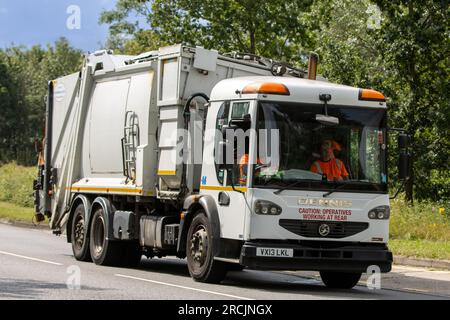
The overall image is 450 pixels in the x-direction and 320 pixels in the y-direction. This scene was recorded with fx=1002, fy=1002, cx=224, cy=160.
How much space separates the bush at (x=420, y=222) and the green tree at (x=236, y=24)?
13.1 metres

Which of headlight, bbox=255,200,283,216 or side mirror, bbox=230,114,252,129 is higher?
side mirror, bbox=230,114,252,129

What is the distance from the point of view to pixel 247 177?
13484mm

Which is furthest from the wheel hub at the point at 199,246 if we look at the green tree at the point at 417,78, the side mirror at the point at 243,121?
the green tree at the point at 417,78

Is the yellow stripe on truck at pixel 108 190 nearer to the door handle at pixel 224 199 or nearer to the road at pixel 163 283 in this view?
the road at pixel 163 283

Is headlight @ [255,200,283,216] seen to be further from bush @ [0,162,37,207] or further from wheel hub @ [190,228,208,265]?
bush @ [0,162,37,207]

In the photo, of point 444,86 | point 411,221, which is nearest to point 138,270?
point 411,221

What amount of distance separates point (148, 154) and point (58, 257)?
413 cm

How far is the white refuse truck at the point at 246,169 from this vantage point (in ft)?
44.3

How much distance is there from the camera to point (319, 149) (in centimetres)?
1378

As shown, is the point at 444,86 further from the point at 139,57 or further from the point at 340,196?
the point at 340,196

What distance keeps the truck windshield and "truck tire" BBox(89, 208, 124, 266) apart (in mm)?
4848

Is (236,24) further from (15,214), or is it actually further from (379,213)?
(379,213)

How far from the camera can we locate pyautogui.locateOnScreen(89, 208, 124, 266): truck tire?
57.3 feet

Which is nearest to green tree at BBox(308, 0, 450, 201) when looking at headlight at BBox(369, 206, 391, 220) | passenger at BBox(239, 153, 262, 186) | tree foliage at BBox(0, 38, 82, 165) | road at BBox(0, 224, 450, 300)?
road at BBox(0, 224, 450, 300)
